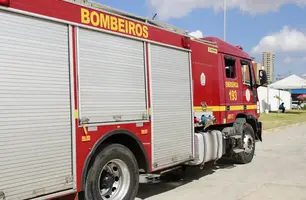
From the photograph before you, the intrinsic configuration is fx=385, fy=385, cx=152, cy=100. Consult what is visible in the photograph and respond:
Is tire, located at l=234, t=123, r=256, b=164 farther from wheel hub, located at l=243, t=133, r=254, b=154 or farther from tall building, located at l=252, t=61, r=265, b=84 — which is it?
tall building, located at l=252, t=61, r=265, b=84

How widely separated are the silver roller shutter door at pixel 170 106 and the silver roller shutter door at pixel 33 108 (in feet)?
6.68

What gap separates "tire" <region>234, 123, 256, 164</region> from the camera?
999 cm

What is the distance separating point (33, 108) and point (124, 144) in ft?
6.45

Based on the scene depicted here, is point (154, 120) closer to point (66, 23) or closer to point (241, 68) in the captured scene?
point (66, 23)

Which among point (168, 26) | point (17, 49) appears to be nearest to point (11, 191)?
point (17, 49)

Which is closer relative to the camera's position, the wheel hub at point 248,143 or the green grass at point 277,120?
the wheel hub at point 248,143

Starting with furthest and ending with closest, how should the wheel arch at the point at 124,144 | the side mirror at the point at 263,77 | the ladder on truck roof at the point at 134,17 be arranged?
1. the side mirror at the point at 263,77
2. the ladder on truck roof at the point at 134,17
3. the wheel arch at the point at 124,144

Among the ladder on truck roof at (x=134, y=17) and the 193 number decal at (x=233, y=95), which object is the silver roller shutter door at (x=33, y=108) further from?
the 193 number decal at (x=233, y=95)

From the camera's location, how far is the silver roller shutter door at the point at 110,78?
5258 mm

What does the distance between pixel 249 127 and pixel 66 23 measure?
22.2 feet

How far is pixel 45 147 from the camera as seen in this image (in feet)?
15.2

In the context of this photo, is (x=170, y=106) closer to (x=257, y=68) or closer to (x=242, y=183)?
(x=242, y=183)

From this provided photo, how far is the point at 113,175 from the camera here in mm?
5867

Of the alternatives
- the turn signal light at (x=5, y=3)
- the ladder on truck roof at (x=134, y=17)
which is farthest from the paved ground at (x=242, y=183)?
the turn signal light at (x=5, y=3)
